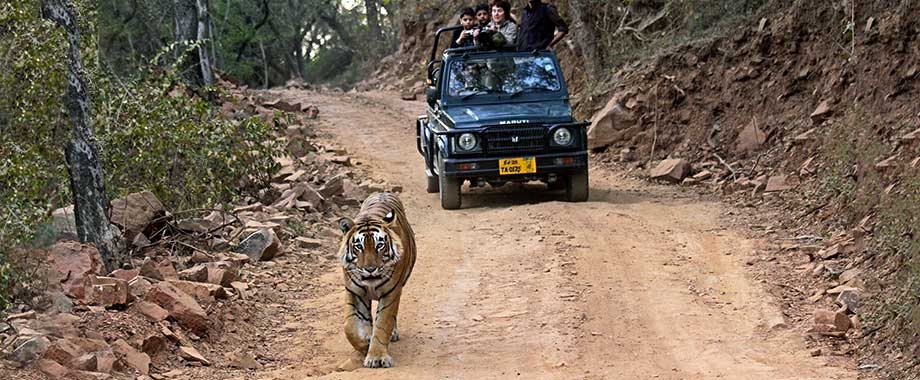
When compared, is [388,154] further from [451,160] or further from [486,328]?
[486,328]

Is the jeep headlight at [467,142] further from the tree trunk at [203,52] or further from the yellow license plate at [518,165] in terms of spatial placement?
the tree trunk at [203,52]

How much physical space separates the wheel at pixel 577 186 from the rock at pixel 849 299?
5.29m

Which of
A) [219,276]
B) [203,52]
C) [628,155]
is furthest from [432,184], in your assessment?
[203,52]

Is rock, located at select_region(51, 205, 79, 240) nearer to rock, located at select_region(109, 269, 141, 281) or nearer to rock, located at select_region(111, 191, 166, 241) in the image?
rock, located at select_region(111, 191, 166, 241)

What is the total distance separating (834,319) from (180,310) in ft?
15.4

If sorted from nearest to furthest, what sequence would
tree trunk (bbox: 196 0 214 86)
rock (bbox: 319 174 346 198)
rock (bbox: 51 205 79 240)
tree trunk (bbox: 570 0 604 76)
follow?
rock (bbox: 51 205 79 240) → rock (bbox: 319 174 346 198) → tree trunk (bbox: 570 0 604 76) → tree trunk (bbox: 196 0 214 86)

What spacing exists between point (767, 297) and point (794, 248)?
1.69 metres

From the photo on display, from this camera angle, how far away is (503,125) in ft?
45.0

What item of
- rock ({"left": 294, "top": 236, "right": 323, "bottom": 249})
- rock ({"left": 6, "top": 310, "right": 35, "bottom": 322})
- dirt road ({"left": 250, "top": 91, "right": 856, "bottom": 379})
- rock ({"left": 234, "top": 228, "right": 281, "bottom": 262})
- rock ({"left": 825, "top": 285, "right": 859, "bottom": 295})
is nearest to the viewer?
dirt road ({"left": 250, "top": 91, "right": 856, "bottom": 379})

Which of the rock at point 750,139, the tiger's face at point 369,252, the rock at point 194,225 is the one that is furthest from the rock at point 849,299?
the rock at point 750,139

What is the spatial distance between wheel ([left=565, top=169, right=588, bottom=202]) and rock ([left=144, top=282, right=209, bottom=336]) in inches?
248

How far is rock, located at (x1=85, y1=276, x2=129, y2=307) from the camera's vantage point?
840 centimetres

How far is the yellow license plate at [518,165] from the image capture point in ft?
44.9

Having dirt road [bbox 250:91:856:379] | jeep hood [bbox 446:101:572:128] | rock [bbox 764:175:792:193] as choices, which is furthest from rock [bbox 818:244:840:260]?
jeep hood [bbox 446:101:572:128]
